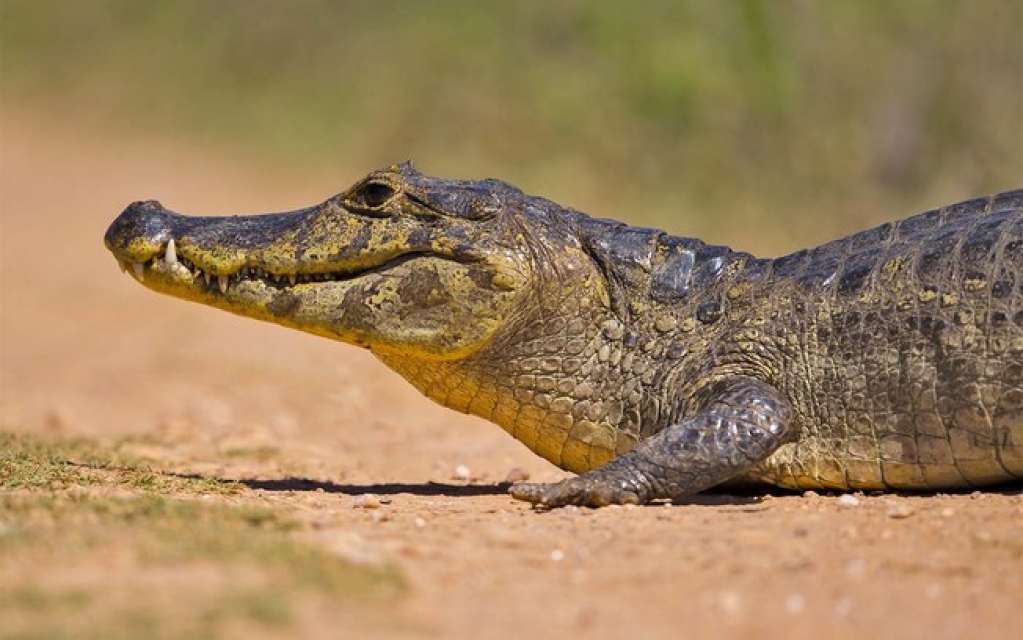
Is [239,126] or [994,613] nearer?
[994,613]

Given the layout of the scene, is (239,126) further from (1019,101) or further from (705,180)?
(1019,101)

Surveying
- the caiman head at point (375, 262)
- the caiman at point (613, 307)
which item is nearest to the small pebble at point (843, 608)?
the caiman at point (613, 307)

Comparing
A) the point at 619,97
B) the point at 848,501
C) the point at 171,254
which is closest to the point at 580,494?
the point at 848,501

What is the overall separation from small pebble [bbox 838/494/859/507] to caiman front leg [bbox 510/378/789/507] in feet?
1.11

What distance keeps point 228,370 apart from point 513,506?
577 cm

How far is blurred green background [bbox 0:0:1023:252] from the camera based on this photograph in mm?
16188

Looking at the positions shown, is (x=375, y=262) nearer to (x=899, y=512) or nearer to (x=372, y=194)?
(x=372, y=194)

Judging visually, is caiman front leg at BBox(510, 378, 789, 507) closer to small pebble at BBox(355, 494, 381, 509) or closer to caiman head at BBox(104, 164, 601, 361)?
small pebble at BBox(355, 494, 381, 509)

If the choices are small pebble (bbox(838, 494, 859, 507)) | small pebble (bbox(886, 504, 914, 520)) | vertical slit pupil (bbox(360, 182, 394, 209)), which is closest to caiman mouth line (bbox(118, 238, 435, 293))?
vertical slit pupil (bbox(360, 182, 394, 209))

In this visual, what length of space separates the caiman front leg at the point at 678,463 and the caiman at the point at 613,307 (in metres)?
0.05

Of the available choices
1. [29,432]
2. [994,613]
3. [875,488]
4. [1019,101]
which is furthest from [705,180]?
[994,613]

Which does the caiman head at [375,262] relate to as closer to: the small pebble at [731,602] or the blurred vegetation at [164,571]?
the blurred vegetation at [164,571]

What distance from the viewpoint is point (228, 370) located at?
433 inches

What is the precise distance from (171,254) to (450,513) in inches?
71.6
